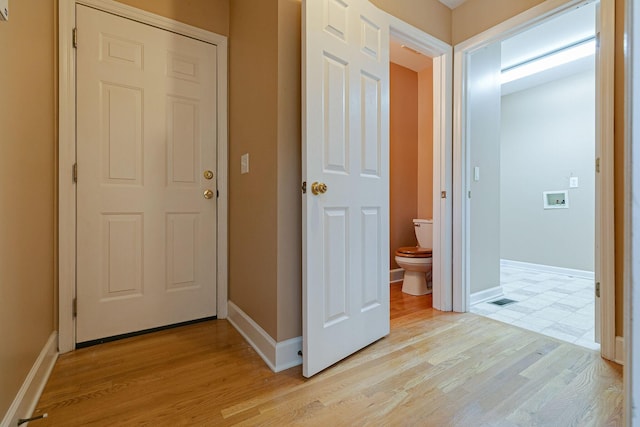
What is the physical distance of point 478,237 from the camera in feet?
8.17

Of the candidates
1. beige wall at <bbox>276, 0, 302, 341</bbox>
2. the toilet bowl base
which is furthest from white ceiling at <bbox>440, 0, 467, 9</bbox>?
the toilet bowl base

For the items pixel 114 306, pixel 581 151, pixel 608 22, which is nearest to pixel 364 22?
pixel 608 22

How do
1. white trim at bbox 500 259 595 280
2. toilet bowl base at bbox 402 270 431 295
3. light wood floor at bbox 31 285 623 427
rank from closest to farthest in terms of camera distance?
1. light wood floor at bbox 31 285 623 427
2. toilet bowl base at bbox 402 270 431 295
3. white trim at bbox 500 259 595 280

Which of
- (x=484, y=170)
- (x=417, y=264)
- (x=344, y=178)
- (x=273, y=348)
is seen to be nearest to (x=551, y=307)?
(x=417, y=264)

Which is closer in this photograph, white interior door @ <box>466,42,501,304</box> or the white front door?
the white front door

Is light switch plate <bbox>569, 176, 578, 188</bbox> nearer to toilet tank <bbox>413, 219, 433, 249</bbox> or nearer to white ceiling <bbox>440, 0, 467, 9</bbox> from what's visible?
toilet tank <bbox>413, 219, 433, 249</bbox>

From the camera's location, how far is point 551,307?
240 cm

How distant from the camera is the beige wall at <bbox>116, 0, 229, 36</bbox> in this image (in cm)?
188

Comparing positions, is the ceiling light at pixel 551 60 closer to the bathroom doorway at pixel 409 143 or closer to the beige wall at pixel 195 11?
the bathroom doorway at pixel 409 143

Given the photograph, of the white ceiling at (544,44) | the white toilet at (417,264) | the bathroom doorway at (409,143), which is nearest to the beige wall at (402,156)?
the bathroom doorway at (409,143)

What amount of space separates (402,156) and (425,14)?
1.41 m

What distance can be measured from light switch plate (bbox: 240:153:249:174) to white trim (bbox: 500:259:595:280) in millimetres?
3977

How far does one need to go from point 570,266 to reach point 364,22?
152 inches

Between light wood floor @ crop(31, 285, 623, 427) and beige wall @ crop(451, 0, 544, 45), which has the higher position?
beige wall @ crop(451, 0, 544, 45)
